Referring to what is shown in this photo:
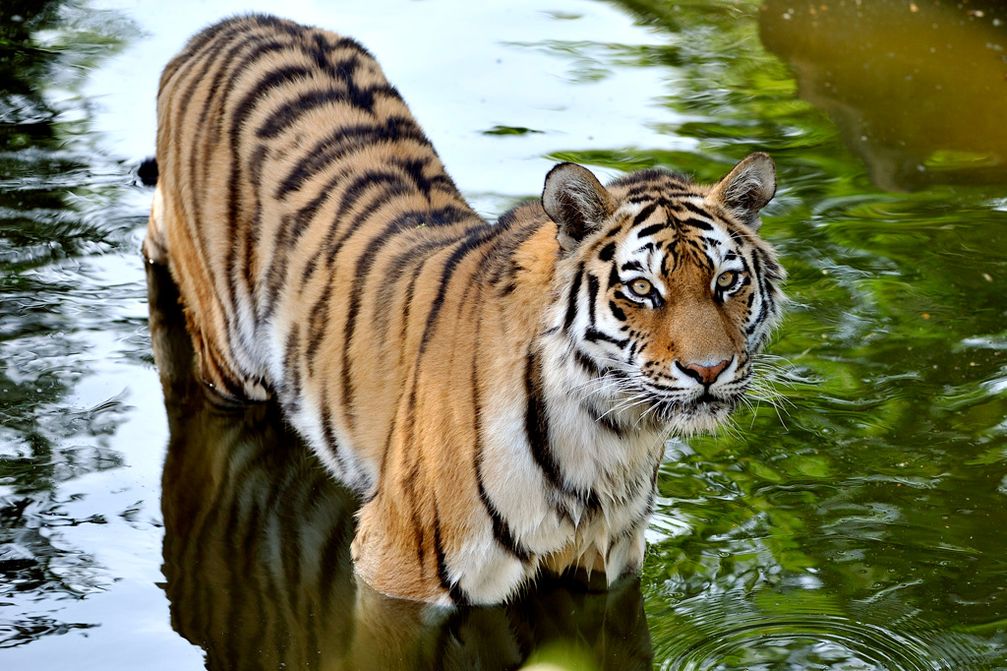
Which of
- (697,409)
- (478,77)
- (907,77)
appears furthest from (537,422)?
(907,77)

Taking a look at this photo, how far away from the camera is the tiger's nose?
Answer: 296cm

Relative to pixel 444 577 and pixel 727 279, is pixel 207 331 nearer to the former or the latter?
pixel 444 577

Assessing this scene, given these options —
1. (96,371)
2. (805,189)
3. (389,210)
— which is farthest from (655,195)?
(805,189)

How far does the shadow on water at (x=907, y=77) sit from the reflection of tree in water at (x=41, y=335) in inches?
120

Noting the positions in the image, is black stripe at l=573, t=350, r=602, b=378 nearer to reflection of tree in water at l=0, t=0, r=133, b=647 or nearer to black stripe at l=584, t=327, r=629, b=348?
black stripe at l=584, t=327, r=629, b=348

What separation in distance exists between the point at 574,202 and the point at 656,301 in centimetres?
26

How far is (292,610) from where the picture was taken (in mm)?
3600

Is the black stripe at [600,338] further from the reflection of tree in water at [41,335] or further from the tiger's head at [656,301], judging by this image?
the reflection of tree in water at [41,335]

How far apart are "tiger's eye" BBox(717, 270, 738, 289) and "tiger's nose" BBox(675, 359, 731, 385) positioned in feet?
0.56

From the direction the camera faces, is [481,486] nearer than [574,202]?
No

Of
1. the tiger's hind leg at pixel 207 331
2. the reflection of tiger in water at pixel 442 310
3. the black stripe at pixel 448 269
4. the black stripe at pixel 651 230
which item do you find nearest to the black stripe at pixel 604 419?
the reflection of tiger in water at pixel 442 310

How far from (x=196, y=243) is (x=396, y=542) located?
132 cm

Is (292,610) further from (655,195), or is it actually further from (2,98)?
(2,98)

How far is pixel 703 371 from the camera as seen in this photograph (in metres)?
2.97
